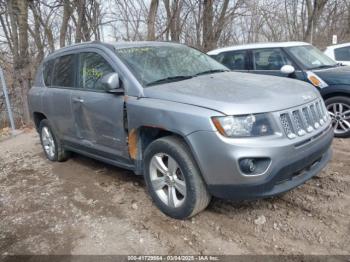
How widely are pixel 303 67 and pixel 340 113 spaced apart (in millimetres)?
1036

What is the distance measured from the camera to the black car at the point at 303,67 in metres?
5.48

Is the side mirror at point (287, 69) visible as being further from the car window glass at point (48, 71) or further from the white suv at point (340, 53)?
the car window glass at point (48, 71)

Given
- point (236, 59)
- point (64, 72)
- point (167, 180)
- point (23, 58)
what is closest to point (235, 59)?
point (236, 59)

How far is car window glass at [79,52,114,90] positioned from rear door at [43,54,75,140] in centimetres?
25

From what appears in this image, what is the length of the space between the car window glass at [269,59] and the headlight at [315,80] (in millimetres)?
469

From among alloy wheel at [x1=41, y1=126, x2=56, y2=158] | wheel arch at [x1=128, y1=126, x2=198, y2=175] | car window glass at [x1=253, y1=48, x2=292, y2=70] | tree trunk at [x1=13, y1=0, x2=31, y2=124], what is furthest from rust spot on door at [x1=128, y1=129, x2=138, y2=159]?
tree trunk at [x1=13, y1=0, x2=31, y2=124]

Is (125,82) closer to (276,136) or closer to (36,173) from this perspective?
(276,136)

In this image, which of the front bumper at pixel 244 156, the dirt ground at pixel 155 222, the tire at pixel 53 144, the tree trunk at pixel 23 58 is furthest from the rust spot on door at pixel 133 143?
the tree trunk at pixel 23 58

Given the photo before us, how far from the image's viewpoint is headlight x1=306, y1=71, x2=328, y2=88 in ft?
18.3

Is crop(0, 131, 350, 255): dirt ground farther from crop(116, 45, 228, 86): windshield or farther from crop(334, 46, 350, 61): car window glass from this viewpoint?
crop(334, 46, 350, 61): car window glass

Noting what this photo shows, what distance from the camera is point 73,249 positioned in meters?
2.94

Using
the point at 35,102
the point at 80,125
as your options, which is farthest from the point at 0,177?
the point at 80,125

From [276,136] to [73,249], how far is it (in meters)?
2.03

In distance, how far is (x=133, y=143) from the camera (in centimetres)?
354
